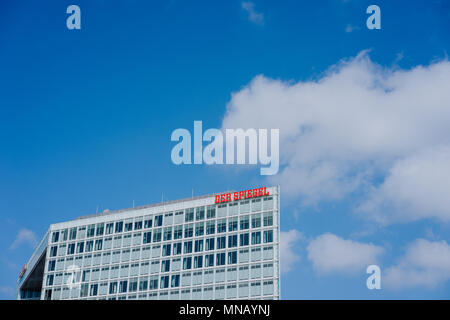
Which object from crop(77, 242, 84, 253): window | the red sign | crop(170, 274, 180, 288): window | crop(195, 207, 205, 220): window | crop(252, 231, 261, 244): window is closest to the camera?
crop(252, 231, 261, 244): window

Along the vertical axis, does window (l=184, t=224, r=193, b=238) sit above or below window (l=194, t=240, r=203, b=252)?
above

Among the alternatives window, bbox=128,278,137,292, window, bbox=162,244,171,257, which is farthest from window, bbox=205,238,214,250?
window, bbox=128,278,137,292

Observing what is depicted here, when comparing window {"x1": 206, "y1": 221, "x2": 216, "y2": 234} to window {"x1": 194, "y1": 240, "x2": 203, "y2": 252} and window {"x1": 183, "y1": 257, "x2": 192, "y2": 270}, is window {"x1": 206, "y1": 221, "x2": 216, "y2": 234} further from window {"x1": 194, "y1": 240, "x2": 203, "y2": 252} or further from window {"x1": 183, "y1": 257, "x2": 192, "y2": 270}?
window {"x1": 183, "y1": 257, "x2": 192, "y2": 270}

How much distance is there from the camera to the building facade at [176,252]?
170 m

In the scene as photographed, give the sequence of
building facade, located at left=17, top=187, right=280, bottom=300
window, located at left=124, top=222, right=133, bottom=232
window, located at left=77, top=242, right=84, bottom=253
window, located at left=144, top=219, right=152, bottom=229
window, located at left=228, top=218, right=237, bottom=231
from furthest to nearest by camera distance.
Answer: window, located at left=77, top=242, right=84, bottom=253, window, located at left=124, top=222, right=133, bottom=232, window, located at left=144, top=219, right=152, bottom=229, window, located at left=228, top=218, right=237, bottom=231, building facade, located at left=17, top=187, right=280, bottom=300

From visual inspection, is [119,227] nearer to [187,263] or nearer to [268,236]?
[187,263]

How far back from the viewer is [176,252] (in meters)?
183

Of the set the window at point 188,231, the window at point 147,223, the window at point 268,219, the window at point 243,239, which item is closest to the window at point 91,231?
the window at point 147,223

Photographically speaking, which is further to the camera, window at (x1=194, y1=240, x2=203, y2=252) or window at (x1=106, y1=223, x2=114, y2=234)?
window at (x1=106, y1=223, x2=114, y2=234)

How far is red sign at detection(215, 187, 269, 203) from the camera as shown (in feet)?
574

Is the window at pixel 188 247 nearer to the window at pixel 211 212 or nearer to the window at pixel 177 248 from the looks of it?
the window at pixel 177 248

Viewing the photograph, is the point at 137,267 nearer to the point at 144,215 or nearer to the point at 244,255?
the point at 144,215

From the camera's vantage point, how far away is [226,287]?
170500 mm

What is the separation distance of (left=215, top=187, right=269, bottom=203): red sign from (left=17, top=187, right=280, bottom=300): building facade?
25cm
